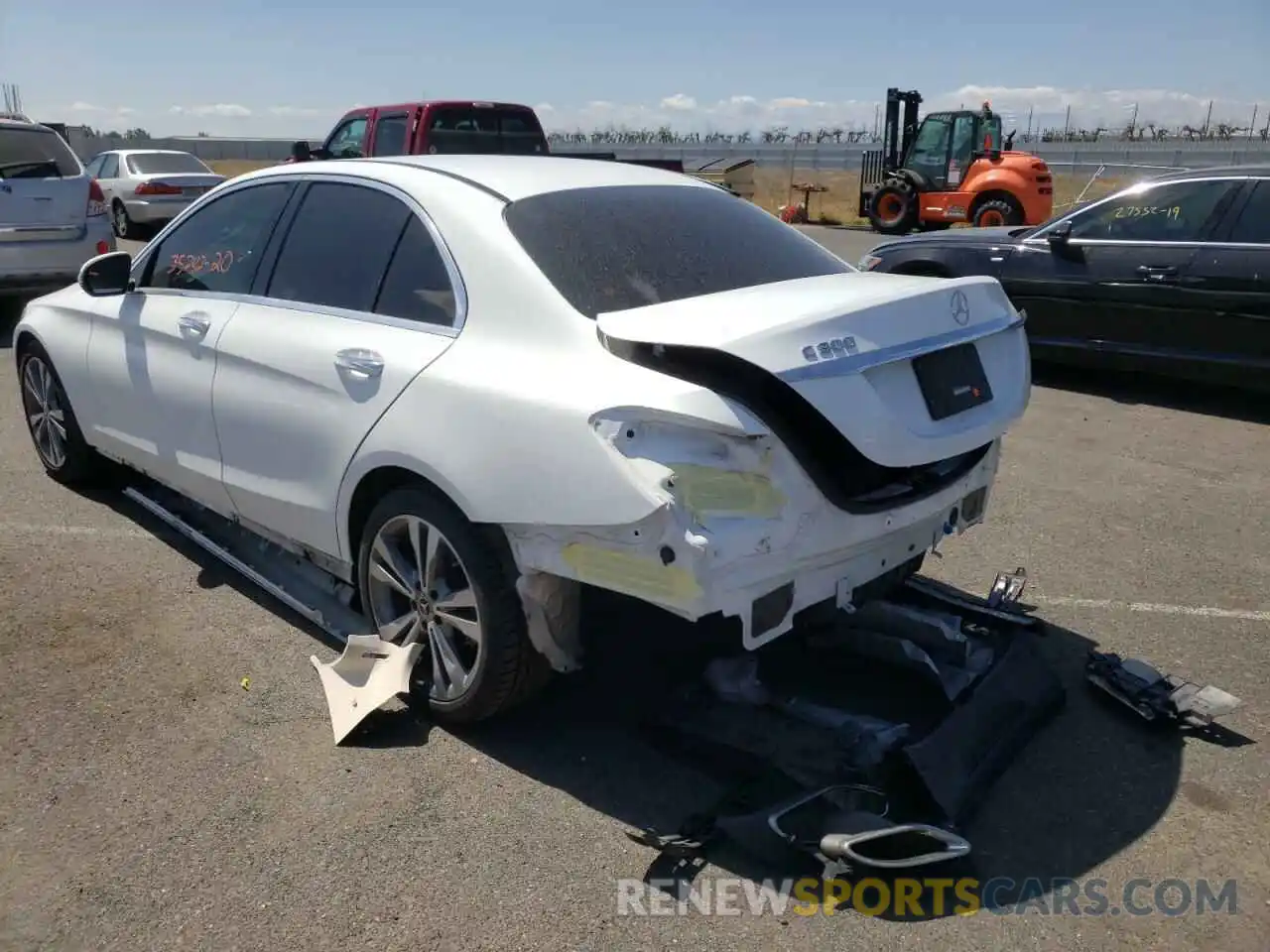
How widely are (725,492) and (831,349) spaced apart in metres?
0.47

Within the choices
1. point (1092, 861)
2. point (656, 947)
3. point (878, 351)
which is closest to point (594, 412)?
point (878, 351)

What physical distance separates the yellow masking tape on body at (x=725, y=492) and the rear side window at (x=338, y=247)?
1.50 meters

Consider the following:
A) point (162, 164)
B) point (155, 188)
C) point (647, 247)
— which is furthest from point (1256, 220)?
point (162, 164)

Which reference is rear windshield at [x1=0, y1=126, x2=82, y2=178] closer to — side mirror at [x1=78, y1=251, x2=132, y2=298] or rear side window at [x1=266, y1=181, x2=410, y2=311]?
side mirror at [x1=78, y1=251, x2=132, y2=298]

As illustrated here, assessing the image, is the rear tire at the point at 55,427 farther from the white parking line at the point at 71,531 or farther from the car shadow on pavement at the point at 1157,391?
the car shadow on pavement at the point at 1157,391

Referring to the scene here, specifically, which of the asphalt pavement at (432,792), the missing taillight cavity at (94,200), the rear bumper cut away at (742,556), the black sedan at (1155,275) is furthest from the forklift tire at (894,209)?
the rear bumper cut away at (742,556)

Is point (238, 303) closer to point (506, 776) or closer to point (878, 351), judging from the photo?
point (506, 776)

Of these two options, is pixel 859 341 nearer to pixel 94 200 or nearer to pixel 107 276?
pixel 107 276

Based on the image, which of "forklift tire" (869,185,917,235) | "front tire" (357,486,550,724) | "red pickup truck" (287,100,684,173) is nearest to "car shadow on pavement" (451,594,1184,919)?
"front tire" (357,486,550,724)

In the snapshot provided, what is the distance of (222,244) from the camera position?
4.31 metres

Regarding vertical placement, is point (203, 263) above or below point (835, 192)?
above

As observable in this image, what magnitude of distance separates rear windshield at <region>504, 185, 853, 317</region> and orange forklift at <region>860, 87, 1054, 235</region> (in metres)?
16.0

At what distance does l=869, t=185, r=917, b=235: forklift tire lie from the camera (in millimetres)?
19797

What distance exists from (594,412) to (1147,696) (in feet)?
6.96
